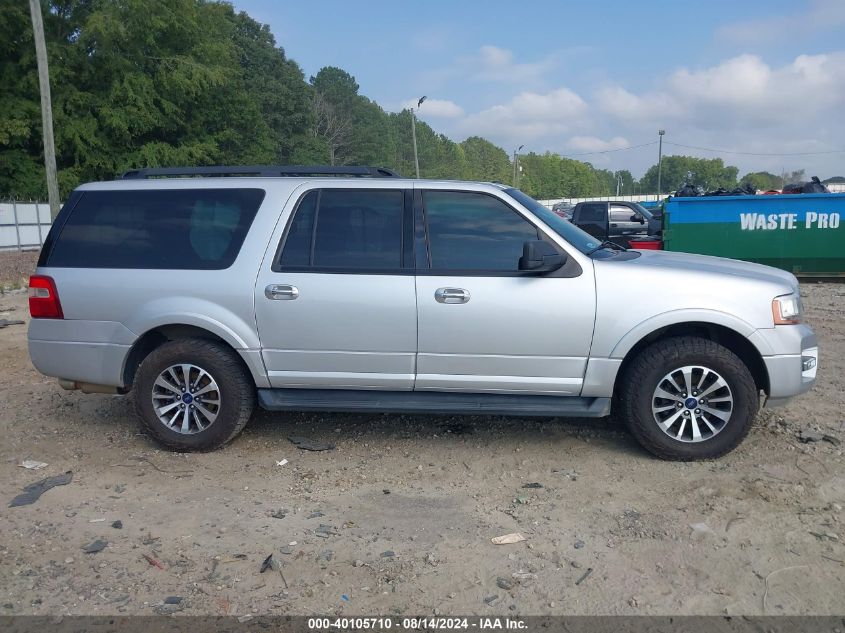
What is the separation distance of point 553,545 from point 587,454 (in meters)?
1.36

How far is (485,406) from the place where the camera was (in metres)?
4.80

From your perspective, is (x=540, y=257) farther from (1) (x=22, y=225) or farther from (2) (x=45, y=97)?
(1) (x=22, y=225)

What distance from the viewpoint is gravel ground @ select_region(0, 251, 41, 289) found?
15038 millimetres

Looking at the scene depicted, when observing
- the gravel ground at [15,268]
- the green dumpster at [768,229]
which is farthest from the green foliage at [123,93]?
the green dumpster at [768,229]

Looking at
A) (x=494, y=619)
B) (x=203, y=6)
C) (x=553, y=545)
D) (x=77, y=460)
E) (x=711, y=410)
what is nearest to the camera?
(x=494, y=619)

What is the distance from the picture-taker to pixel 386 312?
4762 mm

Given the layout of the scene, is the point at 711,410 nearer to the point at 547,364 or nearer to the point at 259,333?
the point at 547,364

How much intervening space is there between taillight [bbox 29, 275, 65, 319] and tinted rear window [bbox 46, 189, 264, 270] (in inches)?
5.7

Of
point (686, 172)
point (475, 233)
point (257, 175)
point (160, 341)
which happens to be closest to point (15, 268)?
point (160, 341)

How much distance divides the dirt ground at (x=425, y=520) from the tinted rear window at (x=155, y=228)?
55.7 inches

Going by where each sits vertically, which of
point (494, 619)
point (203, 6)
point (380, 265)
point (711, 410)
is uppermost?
point (203, 6)

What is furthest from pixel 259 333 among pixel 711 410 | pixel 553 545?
pixel 711 410

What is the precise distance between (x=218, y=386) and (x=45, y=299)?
144cm

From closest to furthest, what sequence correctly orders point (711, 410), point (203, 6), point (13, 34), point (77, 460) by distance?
point (711, 410), point (77, 460), point (13, 34), point (203, 6)
